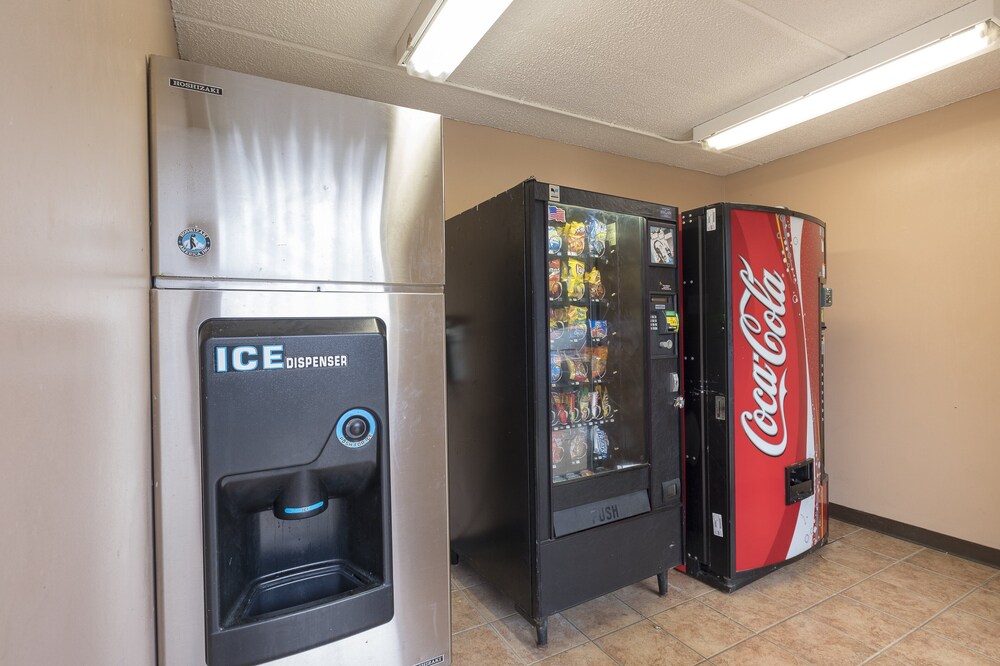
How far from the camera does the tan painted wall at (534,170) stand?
3.02 meters

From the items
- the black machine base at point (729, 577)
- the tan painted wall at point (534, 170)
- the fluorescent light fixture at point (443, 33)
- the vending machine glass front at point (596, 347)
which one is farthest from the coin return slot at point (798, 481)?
the fluorescent light fixture at point (443, 33)

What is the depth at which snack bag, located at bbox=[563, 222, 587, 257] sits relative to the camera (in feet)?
7.47

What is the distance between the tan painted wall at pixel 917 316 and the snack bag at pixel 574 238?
7.59 ft

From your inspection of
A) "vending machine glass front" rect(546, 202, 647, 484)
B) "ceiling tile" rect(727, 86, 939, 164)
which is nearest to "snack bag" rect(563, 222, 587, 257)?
"vending machine glass front" rect(546, 202, 647, 484)

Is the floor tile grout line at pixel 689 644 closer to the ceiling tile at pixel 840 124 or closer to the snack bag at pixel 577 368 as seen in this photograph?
the snack bag at pixel 577 368

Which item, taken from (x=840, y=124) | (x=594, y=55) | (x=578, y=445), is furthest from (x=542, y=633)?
(x=840, y=124)

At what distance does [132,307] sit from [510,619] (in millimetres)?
2104

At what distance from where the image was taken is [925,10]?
2.03 metres

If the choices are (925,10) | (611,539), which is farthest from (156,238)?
(925,10)

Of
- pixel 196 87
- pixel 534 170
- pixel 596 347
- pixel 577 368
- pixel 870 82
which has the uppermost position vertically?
pixel 870 82

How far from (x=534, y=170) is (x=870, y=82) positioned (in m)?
1.86

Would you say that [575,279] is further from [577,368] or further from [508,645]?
[508,645]

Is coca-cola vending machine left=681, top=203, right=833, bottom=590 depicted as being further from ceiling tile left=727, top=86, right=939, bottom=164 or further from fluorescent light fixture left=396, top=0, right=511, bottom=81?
fluorescent light fixture left=396, top=0, right=511, bottom=81

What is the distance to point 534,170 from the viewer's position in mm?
3291
